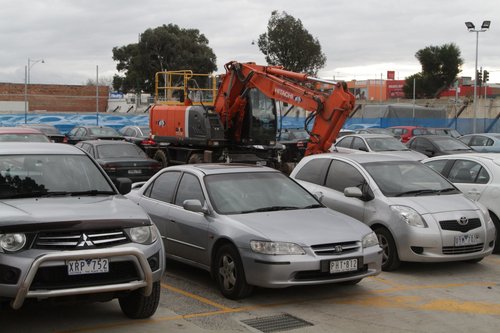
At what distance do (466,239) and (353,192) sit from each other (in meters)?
1.60

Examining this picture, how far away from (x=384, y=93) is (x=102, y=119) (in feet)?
228

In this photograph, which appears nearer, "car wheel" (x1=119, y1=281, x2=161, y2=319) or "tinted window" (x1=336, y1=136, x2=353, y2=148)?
"car wheel" (x1=119, y1=281, x2=161, y2=319)

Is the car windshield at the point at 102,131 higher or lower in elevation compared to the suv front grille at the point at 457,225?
higher

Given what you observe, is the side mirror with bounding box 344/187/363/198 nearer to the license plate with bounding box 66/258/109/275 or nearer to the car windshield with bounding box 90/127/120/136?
the license plate with bounding box 66/258/109/275

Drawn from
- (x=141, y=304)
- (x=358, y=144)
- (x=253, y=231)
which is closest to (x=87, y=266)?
(x=141, y=304)

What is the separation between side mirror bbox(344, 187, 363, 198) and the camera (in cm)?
934

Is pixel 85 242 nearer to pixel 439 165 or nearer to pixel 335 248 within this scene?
pixel 335 248

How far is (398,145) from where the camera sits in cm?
2106

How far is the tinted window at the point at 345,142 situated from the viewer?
2117 centimetres

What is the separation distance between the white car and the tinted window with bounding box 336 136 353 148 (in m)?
9.47

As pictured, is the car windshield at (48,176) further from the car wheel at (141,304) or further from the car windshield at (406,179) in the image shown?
the car windshield at (406,179)

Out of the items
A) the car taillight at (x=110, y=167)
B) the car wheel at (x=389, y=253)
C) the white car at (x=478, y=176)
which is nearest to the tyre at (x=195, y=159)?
the car taillight at (x=110, y=167)

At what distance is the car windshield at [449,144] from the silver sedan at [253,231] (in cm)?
1375

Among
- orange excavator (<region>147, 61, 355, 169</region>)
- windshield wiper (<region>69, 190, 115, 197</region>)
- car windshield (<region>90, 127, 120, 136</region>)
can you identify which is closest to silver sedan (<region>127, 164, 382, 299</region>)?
windshield wiper (<region>69, 190, 115, 197</region>)
